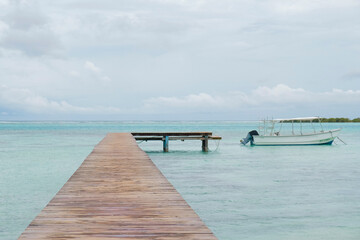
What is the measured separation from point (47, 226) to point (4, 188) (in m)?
11.4

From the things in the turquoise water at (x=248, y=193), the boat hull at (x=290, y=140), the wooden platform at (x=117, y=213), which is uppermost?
the wooden platform at (x=117, y=213)

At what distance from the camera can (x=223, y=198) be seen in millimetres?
12820

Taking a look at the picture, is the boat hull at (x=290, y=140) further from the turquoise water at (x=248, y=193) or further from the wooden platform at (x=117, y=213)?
the wooden platform at (x=117, y=213)

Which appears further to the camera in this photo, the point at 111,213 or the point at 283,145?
the point at 283,145

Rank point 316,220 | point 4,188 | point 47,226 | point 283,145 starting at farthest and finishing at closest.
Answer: point 283,145 < point 4,188 < point 316,220 < point 47,226

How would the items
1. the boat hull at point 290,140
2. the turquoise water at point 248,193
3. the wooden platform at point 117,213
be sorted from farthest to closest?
1. the boat hull at point 290,140
2. the turquoise water at point 248,193
3. the wooden platform at point 117,213

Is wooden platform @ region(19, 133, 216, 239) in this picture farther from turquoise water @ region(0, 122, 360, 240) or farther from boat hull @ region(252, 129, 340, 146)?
boat hull @ region(252, 129, 340, 146)

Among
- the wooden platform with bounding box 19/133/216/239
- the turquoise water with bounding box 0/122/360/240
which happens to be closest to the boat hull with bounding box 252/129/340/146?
the turquoise water with bounding box 0/122/360/240

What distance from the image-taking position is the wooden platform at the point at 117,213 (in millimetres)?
4656

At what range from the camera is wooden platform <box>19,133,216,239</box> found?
4656 mm

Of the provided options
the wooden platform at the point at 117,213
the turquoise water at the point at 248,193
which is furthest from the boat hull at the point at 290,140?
the wooden platform at the point at 117,213

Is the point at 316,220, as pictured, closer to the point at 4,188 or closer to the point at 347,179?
the point at 347,179

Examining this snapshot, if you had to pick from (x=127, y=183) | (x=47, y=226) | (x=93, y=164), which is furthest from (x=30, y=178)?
(x=47, y=226)

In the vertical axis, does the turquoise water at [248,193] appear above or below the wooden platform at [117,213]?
below
